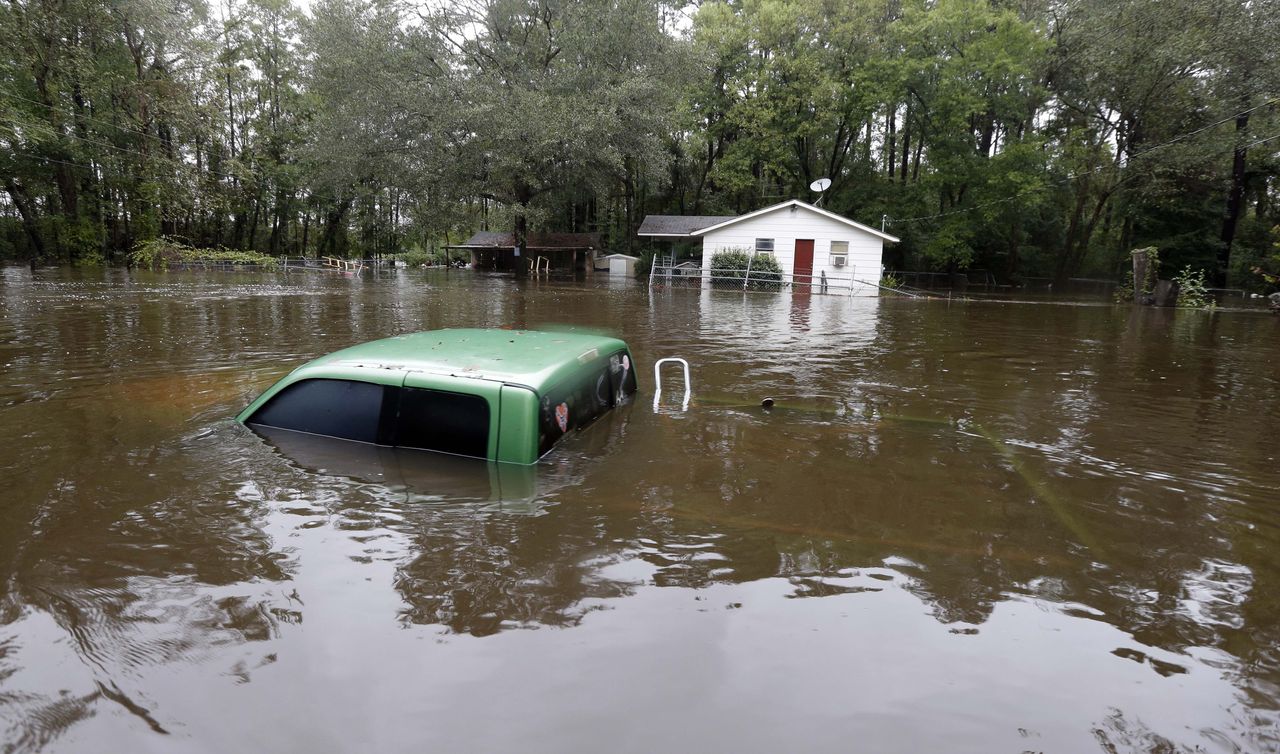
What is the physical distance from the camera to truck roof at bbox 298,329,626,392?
15.0ft

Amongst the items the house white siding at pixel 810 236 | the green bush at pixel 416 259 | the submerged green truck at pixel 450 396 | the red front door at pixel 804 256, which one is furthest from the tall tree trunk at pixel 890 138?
the submerged green truck at pixel 450 396

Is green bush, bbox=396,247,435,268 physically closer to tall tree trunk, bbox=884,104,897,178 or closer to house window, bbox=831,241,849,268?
tall tree trunk, bbox=884,104,897,178

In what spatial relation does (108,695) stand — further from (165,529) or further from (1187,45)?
(1187,45)

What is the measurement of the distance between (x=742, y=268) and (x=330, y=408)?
28769 mm

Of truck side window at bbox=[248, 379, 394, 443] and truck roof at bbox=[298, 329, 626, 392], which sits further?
truck side window at bbox=[248, 379, 394, 443]

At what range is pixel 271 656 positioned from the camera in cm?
282

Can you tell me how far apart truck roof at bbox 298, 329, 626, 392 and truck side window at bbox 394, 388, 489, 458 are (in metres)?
0.21

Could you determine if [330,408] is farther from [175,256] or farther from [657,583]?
[175,256]

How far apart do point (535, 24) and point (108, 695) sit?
40.9 metres

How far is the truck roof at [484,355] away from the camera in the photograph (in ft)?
15.0

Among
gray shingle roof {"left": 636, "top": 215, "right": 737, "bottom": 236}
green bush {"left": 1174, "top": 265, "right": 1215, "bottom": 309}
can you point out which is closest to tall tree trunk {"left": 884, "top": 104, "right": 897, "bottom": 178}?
gray shingle roof {"left": 636, "top": 215, "right": 737, "bottom": 236}

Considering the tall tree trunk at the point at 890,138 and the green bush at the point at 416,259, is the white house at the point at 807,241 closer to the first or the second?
the tall tree trunk at the point at 890,138

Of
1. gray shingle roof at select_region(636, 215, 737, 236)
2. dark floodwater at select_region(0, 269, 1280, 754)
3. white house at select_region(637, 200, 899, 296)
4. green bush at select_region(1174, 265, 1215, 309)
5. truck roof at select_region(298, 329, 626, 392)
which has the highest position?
gray shingle roof at select_region(636, 215, 737, 236)

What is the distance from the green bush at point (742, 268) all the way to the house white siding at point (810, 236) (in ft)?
1.74
